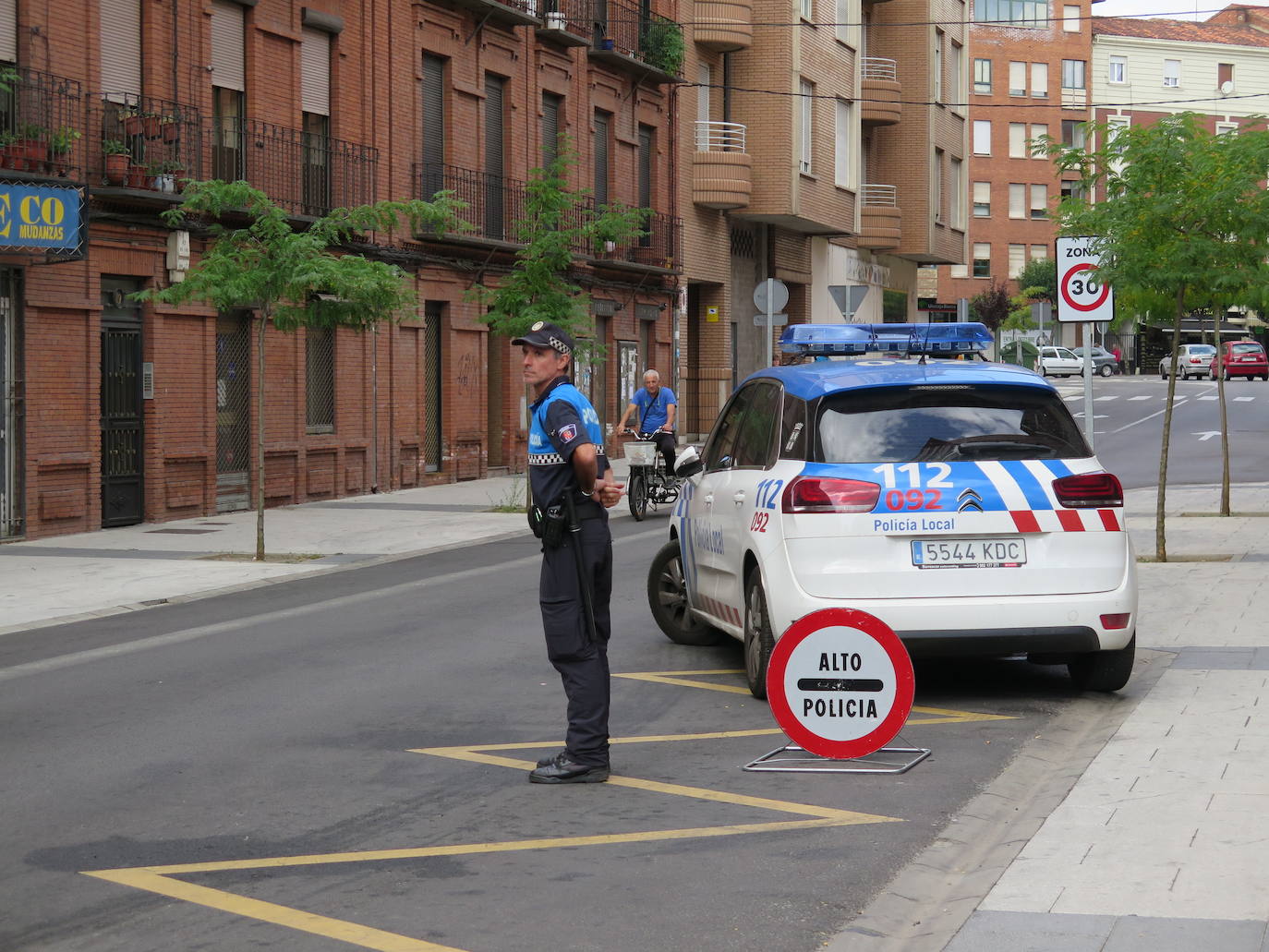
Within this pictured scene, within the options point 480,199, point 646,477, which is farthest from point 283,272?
point 480,199

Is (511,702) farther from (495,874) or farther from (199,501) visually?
(199,501)

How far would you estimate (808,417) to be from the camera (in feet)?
29.2

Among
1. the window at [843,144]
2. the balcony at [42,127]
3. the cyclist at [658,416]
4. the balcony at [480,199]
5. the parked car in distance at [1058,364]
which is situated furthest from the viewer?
the parked car in distance at [1058,364]

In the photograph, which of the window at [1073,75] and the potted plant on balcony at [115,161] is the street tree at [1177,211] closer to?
the potted plant on balcony at [115,161]

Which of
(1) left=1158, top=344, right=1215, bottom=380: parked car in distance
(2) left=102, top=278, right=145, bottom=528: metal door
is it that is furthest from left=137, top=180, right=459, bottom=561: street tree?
(1) left=1158, top=344, right=1215, bottom=380: parked car in distance

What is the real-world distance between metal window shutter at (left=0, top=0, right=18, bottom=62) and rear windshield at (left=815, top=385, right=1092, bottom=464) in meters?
13.8

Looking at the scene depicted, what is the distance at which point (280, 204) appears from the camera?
23891mm

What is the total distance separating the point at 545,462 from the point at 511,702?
226 cm

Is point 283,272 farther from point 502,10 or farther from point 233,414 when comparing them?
point 502,10

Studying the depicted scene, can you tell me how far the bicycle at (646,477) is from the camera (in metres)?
21.7

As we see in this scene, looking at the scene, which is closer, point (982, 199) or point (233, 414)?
point (233, 414)

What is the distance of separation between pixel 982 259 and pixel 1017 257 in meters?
1.99

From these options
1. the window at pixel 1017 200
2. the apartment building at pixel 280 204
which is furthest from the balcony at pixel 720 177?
the window at pixel 1017 200

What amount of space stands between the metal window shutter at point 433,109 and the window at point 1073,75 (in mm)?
75227
